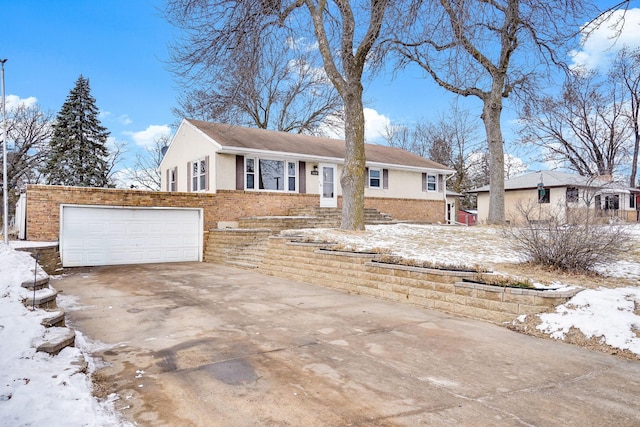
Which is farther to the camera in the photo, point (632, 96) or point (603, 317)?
point (632, 96)

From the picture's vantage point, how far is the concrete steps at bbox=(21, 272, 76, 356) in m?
3.90

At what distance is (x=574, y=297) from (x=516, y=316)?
78cm

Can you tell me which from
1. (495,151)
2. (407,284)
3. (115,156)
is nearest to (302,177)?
(495,151)

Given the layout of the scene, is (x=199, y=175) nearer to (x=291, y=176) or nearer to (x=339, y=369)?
(x=291, y=176)

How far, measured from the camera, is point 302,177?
18.3 m

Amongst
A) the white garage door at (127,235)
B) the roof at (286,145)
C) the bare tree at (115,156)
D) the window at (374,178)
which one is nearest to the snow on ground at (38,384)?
the white garage door at (127,235)

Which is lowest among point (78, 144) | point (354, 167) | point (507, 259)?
point (507, 259)

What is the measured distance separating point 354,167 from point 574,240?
7.12 meters

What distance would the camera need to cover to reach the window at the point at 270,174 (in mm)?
17125

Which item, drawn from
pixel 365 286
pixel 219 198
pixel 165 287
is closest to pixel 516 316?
pixel 365 286

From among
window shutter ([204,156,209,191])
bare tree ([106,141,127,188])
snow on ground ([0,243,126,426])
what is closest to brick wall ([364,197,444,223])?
window shutter ([204,156,209,191])

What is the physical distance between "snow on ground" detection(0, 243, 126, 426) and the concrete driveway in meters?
0.27

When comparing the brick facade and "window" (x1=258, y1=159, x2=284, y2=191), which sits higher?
"window" (x1=258, y1=159, x2=284, y2=191)

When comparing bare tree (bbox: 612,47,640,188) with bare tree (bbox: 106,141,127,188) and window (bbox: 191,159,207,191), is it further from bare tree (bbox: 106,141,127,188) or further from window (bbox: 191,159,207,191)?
bare tree (bbox: 106,141,127,188)
